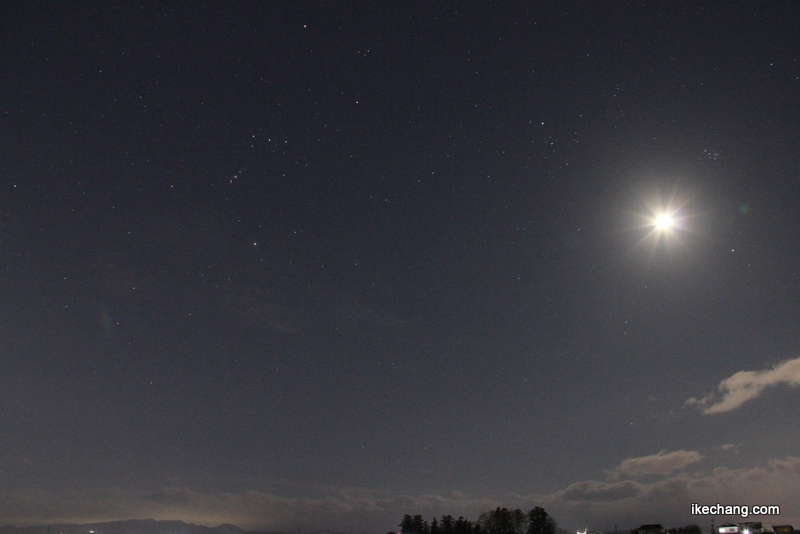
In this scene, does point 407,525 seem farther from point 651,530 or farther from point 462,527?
point 651,530

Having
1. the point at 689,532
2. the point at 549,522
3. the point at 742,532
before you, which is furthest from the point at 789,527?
the point at 689,532

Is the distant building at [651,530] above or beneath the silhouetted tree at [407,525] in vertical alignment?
above

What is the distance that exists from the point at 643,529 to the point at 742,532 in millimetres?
17416

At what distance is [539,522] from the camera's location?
108 m

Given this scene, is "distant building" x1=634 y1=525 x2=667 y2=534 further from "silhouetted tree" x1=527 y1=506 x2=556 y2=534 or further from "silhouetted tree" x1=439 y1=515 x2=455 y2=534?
"silhouetted tree" x1=439 y1=515 x2=455 y2=534

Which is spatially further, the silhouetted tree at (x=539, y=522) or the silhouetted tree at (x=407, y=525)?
the silhouetted tree at (x=407, y=525)

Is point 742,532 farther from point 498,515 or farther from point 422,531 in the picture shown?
point 422,531

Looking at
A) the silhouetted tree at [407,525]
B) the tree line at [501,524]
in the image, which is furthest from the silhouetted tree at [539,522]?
the silhouetted tree at [407,525]

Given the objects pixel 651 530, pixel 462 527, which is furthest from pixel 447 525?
pixel 651 530

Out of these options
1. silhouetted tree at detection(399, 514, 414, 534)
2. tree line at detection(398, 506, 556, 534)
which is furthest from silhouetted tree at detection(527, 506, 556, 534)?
silhouetted tree at detection(399, 514, 414, 534)

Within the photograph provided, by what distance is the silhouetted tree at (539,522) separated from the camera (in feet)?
351

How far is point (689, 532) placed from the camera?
635ft

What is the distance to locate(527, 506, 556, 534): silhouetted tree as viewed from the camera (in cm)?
10700

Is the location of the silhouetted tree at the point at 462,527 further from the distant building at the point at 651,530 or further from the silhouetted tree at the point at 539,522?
the distant building at the point at 651,530
